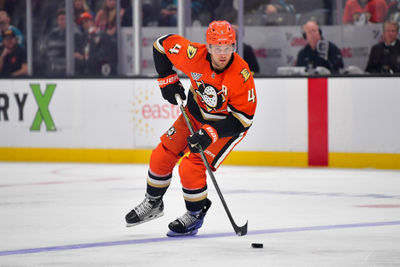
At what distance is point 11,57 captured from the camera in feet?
33.4

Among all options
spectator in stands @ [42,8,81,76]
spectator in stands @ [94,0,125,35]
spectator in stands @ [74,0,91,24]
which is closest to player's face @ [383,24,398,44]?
spectator in stands @ [94,0,125,35]

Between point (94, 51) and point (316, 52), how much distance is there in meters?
2.48

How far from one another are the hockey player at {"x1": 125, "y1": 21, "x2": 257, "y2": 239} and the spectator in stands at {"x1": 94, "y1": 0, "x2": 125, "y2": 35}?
478 cm

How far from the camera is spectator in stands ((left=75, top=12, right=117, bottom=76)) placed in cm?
989

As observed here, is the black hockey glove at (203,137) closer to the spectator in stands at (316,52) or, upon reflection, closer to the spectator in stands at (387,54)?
the spectator in stands at (387,54)

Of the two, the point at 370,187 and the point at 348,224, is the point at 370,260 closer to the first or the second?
the point at 348,224

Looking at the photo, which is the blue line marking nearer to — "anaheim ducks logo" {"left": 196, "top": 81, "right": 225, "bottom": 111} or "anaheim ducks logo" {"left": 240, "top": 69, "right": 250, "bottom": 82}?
"anaheim ducks logo" {"left": 196, "top": 81, "right": 225, "bottom": 111}

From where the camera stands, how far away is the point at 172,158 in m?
4.91

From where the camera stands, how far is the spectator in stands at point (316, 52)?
9109mm

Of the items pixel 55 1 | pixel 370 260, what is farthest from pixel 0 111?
pixel 370 260

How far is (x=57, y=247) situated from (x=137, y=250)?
0.41 meters

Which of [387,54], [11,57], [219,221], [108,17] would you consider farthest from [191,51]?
[11,57]

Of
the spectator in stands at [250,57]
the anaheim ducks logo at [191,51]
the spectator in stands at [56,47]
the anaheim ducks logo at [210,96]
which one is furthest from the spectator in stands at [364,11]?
the anaheim ducks logo at [210,96]

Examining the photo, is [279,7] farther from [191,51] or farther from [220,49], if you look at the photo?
[220,49]
